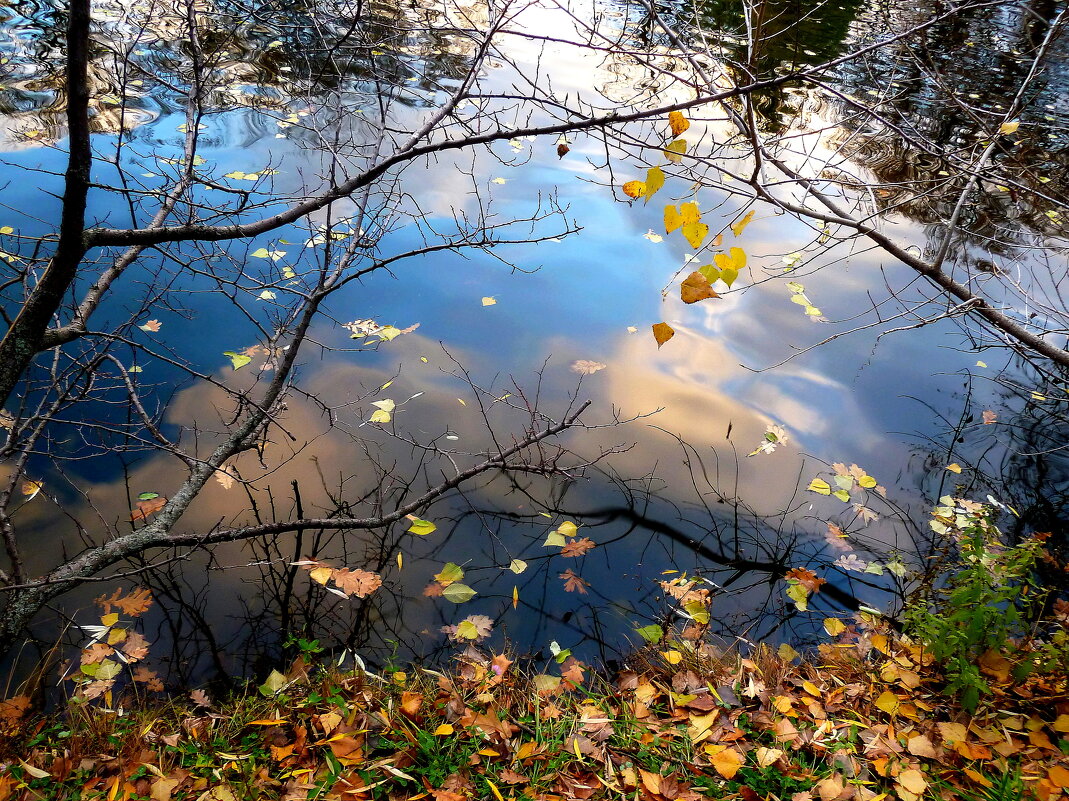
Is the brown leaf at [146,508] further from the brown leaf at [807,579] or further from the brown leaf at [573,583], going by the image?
the brown leaf at [807,579]

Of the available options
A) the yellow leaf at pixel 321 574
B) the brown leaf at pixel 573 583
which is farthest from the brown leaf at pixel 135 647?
the brown leaf at pixel 573 583

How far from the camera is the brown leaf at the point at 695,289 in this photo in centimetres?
208

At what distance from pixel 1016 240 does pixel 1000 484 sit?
3.57 m

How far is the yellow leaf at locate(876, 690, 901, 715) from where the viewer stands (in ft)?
9.23

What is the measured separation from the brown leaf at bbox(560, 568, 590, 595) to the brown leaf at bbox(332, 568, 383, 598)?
1.10 metres

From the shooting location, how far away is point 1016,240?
6.69 m

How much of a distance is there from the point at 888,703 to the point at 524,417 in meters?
2.88

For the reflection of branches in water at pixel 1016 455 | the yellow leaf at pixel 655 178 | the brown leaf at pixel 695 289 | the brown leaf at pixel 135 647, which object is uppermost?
the yellow leaf at pixel 655 178

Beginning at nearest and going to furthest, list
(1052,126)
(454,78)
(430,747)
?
(430,747) → (1052,126) → (454,78)

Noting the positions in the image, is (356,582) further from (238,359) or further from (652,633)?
(238,359)

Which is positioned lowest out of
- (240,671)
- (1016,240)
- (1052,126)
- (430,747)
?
(240,671)

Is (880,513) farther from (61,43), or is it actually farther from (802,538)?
(61,43)

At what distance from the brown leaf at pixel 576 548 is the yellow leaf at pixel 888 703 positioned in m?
1.71

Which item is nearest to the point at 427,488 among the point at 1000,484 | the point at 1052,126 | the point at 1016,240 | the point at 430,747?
the point at 430,747
